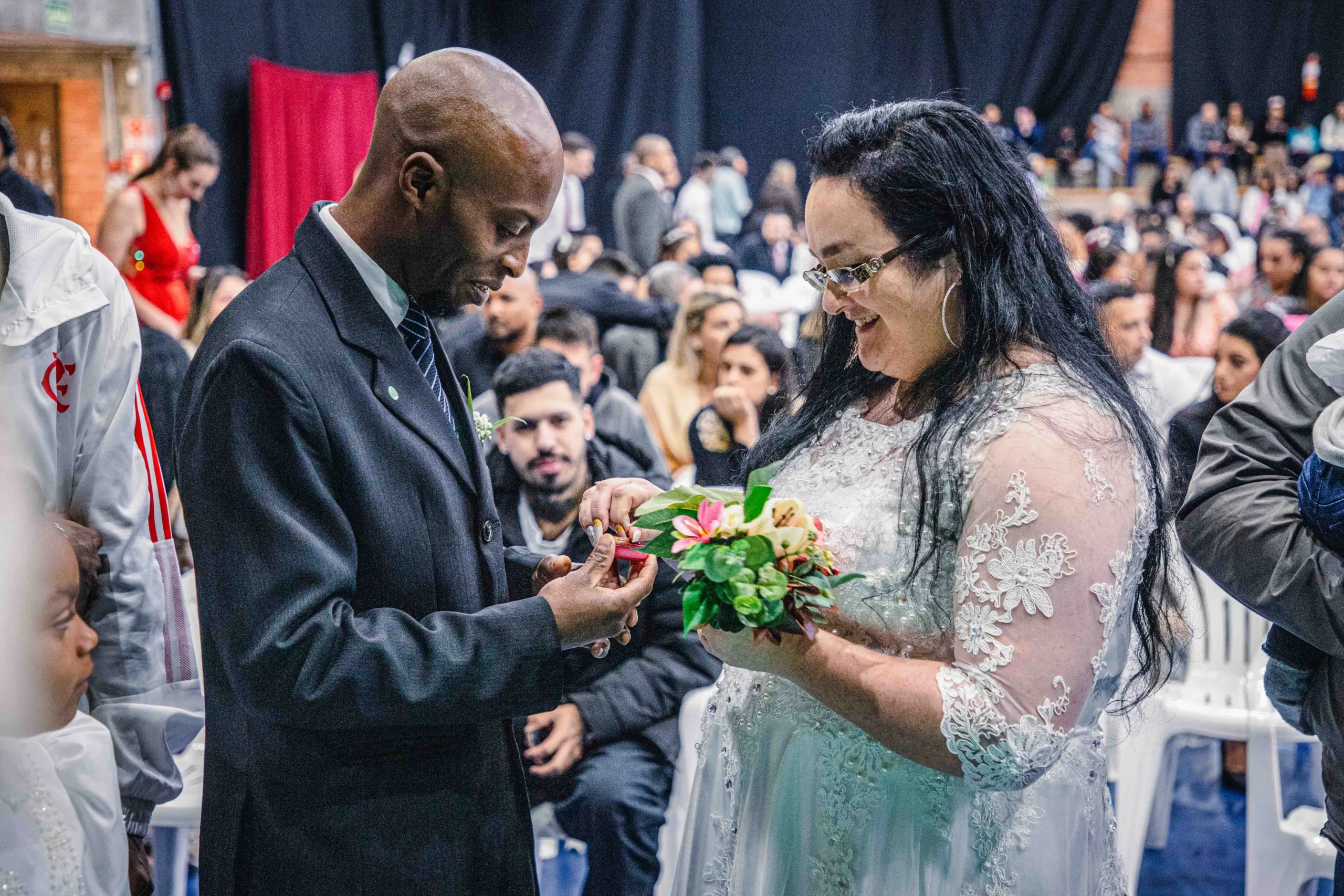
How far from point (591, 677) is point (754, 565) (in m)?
1.64

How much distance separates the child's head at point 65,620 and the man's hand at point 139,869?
23 centimetres

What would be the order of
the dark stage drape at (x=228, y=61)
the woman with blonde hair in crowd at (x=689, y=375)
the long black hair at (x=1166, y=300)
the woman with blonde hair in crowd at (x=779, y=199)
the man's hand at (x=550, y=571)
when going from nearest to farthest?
the man's hand at (x=550, y=571)
the woman with blonde hair in crowd at (x=689, y=375)
the long black hair at (x=1166, y=300)
the dark stage drape at (x=228, y=61)
the woman with blonde hair in crowd at (x=779, y=199)

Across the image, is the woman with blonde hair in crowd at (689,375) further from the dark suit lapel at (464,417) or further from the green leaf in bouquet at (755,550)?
the green leaf in bouquet at (755,550)

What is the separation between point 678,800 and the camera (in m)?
2.76

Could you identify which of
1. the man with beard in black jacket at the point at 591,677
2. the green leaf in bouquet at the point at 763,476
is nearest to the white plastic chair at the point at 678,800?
the man with beard in black jacket at the point at 591,677

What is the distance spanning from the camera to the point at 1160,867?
129 inches

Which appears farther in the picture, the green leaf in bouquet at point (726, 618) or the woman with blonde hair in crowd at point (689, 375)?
the woman with blonde hair in crowd at point (689, 375)

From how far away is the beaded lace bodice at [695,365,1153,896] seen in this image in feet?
4.33

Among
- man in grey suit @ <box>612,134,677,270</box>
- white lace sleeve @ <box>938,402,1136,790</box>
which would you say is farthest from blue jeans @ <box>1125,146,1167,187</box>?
white lace sleeve @ <box>938,402,1136,790</box>

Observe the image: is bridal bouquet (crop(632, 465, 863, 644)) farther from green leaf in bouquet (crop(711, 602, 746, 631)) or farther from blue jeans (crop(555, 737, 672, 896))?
blue jeans (crop(555, 737, 672, 896))

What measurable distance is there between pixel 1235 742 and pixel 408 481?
3.40 meters

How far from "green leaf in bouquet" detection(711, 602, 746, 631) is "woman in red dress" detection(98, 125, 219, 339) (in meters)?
4.54

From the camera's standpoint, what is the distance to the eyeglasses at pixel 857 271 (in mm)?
1463

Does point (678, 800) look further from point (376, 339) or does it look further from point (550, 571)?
point (376, 339)
